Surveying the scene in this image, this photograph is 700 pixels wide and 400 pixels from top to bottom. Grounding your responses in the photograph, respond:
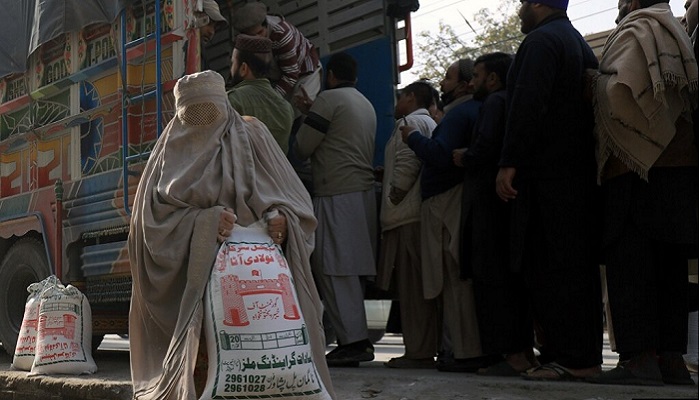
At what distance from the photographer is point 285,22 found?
6059 millimetres

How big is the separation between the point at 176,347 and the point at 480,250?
1.57m

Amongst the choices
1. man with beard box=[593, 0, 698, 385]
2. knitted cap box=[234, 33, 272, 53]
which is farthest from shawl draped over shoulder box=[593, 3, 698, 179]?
knitted cap box=[234, 33, 272, 53]

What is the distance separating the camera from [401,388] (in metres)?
4.20

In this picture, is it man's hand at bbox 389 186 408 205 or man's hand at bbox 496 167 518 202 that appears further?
man's hand at bbox 389 186 408 205

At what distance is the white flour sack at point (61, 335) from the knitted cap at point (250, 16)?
1896 mm

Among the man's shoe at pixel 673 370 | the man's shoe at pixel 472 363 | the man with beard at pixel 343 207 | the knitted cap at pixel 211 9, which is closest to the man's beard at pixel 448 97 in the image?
the man with beard at pixel 343 207

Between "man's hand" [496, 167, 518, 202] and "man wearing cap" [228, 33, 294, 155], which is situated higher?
"man wearing cap" [228, 33, 294, 155]

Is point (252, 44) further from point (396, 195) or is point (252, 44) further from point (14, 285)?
point (14, 285)

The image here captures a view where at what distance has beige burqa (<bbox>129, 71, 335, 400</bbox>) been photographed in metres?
3.67

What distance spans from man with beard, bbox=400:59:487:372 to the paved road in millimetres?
184

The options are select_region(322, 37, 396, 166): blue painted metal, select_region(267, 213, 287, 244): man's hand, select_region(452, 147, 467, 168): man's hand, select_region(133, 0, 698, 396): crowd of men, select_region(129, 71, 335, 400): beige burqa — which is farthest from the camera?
select_region(322, 37, 396, 166): blue painted metal

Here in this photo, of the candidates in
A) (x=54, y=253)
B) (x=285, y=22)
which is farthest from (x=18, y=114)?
(x=285, y=22)

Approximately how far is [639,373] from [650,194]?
74 centimetres

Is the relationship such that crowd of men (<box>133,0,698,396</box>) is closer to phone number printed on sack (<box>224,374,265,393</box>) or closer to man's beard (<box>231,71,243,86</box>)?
man's beard (<box>231,71,243,86</box>)
